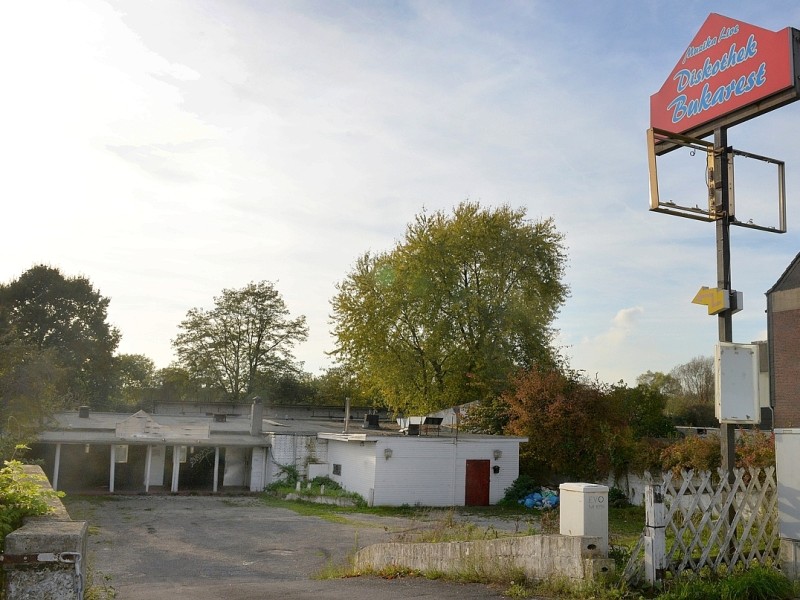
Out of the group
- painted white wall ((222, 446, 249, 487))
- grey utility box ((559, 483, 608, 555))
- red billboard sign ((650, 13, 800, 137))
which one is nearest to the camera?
grey utility box ((559, 483, 608, 555))

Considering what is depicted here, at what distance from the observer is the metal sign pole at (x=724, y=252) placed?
30.3 ft

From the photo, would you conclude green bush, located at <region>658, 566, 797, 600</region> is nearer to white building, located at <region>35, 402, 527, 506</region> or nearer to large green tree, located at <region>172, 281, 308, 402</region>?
white building, located at <region>35, 402, 527, 506</region>

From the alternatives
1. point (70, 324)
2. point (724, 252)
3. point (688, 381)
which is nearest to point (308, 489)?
point (724, 252)

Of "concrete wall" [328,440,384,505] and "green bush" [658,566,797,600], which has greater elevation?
"green bush" [658,566,797,600]

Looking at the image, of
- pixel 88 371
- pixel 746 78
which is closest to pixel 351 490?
pixel 746 78

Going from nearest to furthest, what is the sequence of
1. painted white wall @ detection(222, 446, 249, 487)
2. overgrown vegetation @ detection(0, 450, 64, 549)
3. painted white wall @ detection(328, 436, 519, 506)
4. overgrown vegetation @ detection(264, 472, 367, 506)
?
overgrown vegetation @ detection(0, 450, 64, 549)
painted white wall @ detection(328, 436, 519, 506)
overgrown vegetation @ detection(264, 472, 367, 506)
painted white wall @ detection(222, 446, 249, 487)

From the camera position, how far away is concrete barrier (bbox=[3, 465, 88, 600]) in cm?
430

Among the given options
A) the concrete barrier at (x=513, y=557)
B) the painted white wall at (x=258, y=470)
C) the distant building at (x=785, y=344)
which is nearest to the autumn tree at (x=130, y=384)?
the painted white wall at (x=258, y=470)

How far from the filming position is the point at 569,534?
800 centimetres

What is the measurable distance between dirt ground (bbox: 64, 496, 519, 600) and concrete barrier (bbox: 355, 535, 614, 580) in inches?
16.5

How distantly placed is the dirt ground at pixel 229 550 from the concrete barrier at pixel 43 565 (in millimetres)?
4312

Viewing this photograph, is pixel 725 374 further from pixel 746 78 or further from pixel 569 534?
pixel 746 78

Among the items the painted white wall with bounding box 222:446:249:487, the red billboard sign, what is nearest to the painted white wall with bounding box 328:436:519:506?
the painted white wall with bounding box 222:446:249:487

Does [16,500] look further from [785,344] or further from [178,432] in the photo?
[785,344]
